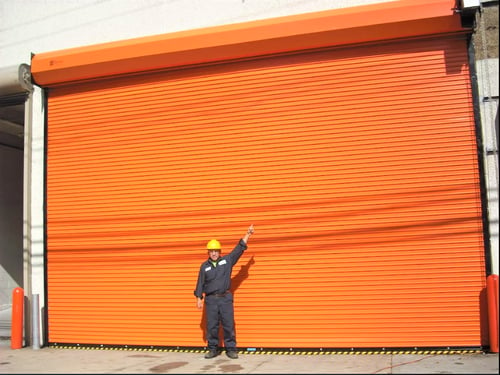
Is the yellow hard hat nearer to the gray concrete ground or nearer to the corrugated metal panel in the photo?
the corrugated metal panel

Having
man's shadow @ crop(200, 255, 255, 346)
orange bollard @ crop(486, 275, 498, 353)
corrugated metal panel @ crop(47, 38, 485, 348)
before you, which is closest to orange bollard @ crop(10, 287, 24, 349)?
corrugated metal panel @ crop(47, 38, 485, 348)

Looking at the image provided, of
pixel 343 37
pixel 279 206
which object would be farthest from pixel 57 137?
pixel 343 37

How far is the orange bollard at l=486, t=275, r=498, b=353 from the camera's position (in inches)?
272

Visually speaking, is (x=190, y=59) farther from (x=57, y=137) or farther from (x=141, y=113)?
(x=57, y=137)

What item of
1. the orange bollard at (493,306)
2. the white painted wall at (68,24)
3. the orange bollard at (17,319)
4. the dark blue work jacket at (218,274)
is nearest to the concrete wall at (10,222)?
the orange bollard at (17,319)

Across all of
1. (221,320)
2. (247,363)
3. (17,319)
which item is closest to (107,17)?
(17,319)

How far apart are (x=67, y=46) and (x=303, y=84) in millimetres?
4721

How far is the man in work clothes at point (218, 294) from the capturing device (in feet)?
25.1

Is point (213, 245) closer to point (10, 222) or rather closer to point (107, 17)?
point (107, 17)

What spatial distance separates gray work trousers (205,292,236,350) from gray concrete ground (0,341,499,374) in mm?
261

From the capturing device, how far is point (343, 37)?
26.2 ft

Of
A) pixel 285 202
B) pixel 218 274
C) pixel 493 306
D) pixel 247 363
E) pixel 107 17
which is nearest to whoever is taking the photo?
pixel 493 306

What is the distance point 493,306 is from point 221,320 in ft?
12.8

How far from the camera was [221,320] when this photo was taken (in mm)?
7719
